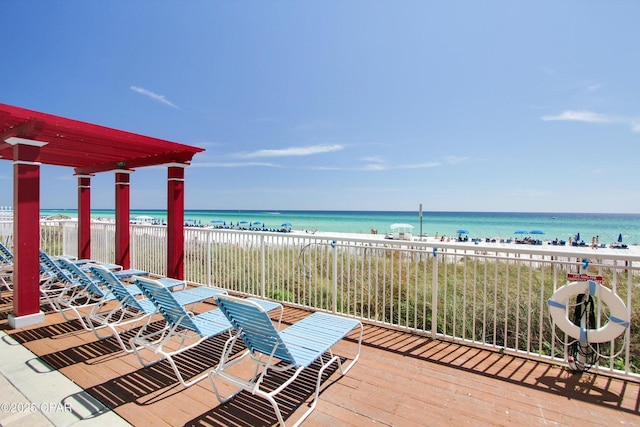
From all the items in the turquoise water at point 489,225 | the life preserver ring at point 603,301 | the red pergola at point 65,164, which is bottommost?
the turquoise water at point 489,225

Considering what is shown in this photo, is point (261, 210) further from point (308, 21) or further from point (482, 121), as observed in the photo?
point (308, 21)

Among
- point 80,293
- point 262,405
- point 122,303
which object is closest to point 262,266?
point 122,303

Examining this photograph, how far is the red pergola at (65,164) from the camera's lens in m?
3.64

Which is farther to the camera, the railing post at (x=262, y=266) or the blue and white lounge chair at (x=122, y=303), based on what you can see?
the railing post at (x=262, y=266)

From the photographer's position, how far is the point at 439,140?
3972 cm

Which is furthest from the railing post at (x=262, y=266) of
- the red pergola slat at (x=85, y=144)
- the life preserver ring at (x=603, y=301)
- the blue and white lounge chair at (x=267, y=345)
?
the life preserver ring at (x=603, y=301)

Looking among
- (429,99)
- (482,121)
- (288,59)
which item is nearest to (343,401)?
(288,59)

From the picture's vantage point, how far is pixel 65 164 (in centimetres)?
688

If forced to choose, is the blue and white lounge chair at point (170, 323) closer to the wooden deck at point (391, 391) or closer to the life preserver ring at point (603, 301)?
the wooden deck at point (391, 391)

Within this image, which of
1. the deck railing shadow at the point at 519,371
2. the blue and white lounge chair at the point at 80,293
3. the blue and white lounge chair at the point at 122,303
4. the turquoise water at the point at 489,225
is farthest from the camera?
the turquoise water at the point at 489,225

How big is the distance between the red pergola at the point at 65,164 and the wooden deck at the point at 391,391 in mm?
915

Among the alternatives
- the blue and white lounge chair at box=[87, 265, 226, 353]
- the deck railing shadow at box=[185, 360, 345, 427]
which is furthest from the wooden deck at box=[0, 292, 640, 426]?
the blue and white lounge chair at box=[87, 265, 226, 353]

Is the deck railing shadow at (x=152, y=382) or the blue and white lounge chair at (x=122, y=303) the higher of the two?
the blue and white lounge chair at (x=122, y=303)

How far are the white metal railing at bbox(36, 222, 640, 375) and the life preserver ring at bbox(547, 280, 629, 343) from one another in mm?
127
